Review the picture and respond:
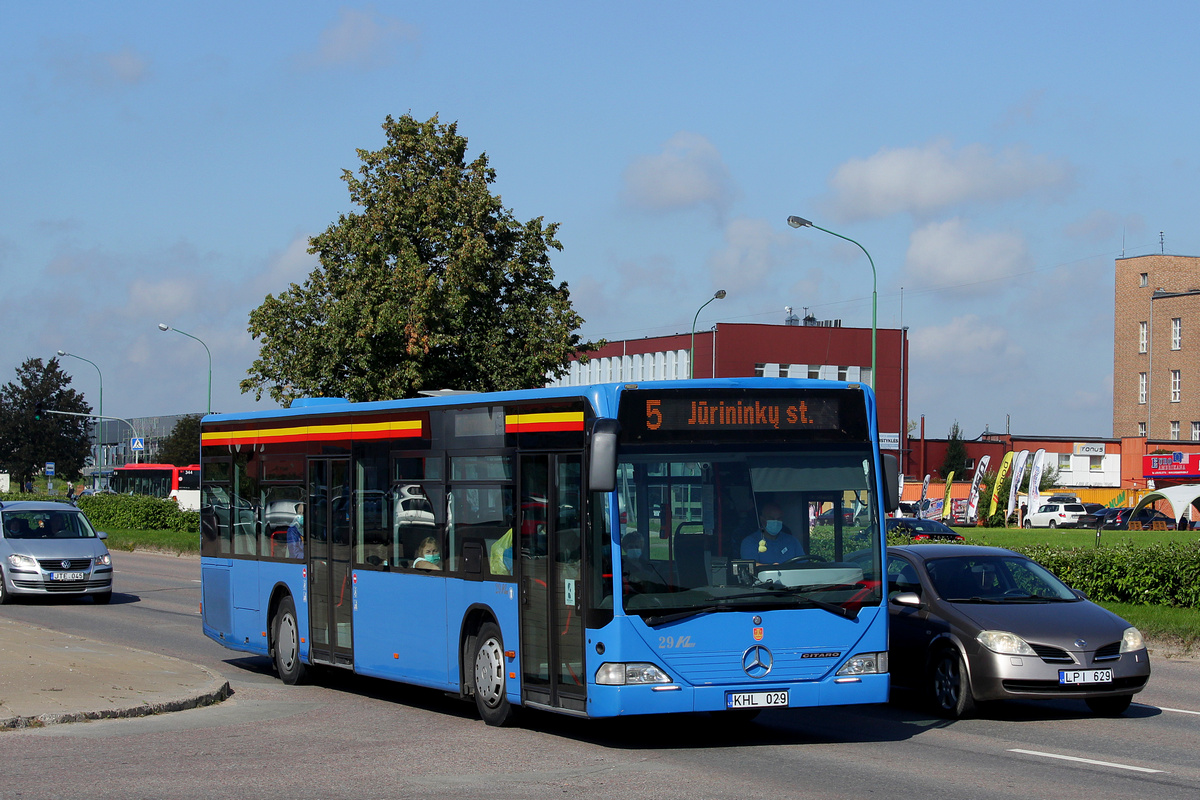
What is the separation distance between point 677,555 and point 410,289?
23869 mm

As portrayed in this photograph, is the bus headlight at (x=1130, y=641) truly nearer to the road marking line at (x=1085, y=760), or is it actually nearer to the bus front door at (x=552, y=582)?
the road marking line at (x=1085, y=760)

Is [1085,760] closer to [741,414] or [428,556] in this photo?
[741,414]

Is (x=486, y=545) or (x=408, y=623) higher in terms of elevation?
(x=486, y=545)

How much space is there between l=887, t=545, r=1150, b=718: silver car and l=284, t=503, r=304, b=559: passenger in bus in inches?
236

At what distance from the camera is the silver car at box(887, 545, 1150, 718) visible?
36.8 ft

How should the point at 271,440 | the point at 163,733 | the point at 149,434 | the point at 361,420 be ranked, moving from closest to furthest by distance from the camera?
the point at 163,733 → the point at 361,420 → the point at 271,440 → the point at 149,434

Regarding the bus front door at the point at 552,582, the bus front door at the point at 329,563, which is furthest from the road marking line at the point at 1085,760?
the bus front door at the point at 329,563

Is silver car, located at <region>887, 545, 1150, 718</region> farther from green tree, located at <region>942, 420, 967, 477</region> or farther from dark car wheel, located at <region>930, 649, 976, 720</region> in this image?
green tree, located at <region>942, 420, 967, 477</region>

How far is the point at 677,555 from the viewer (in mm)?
A: 9672

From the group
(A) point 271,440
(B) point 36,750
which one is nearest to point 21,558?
(A) point 271,440

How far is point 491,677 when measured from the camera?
11.0 metres

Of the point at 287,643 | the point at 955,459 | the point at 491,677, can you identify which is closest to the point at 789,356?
the point at 955,459

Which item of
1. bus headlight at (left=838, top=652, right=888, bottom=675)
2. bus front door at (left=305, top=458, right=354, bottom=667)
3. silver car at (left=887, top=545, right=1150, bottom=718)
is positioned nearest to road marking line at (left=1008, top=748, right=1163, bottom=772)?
bus headlight at (left=838, top=652, right=888, bottom=675)

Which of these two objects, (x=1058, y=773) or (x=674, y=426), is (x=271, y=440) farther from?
(x=1058, y=773)
